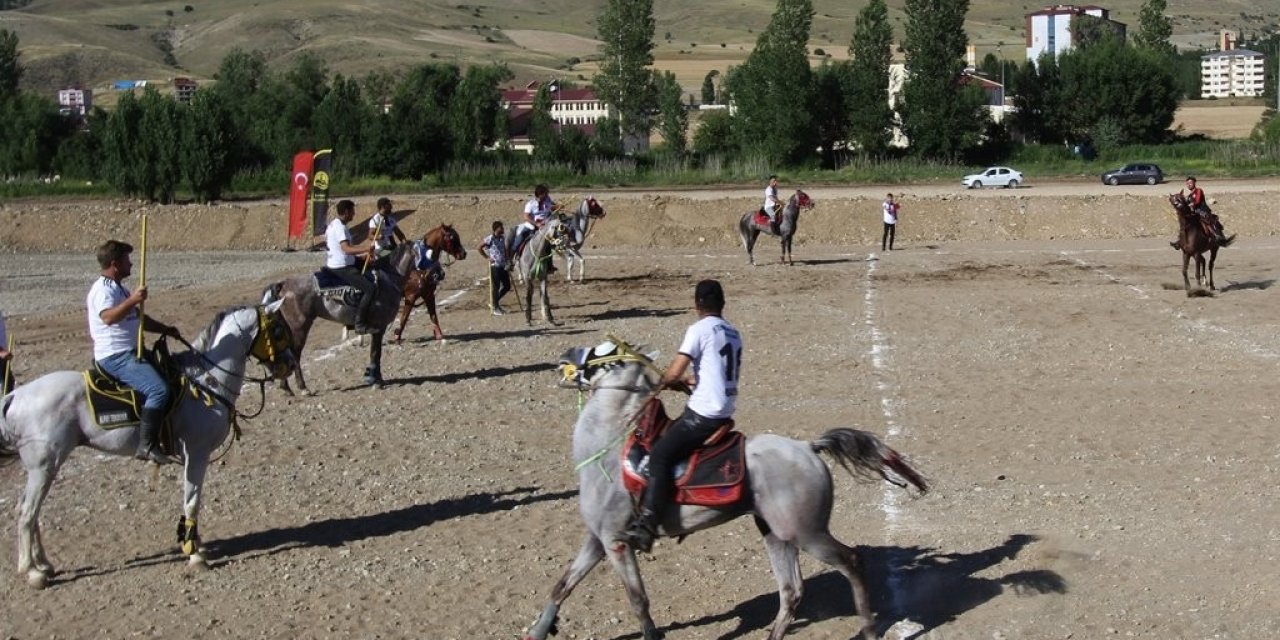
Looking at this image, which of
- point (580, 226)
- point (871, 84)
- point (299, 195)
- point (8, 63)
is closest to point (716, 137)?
point (871, 84)

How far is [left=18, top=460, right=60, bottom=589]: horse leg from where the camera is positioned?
10258mm

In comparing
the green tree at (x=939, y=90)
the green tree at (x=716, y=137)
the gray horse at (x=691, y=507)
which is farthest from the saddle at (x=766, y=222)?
the green tree at (x=716, y=137)

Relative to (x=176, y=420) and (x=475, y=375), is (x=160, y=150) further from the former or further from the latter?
(x=176, y=420)

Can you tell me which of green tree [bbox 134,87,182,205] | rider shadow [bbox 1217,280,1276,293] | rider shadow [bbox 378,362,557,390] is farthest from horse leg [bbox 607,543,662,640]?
green tree [bbox 134,87,182,205]

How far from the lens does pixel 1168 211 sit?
42406mm

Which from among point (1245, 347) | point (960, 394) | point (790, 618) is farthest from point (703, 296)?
point (1245, 347)

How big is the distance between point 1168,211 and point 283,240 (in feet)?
89.0

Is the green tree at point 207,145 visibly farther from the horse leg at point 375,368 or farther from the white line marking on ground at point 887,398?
the horse leg at point 375,368

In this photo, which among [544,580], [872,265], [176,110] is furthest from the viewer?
[176,110]

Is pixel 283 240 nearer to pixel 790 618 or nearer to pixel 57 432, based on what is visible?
pixel 57 432

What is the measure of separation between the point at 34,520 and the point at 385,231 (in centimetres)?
1047

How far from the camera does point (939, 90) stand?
79.5 meters

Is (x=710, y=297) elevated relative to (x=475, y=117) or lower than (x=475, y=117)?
lower

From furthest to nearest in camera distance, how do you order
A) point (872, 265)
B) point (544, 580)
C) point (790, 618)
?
point (872, 265) → point (544, 580) → point (790, 618)
